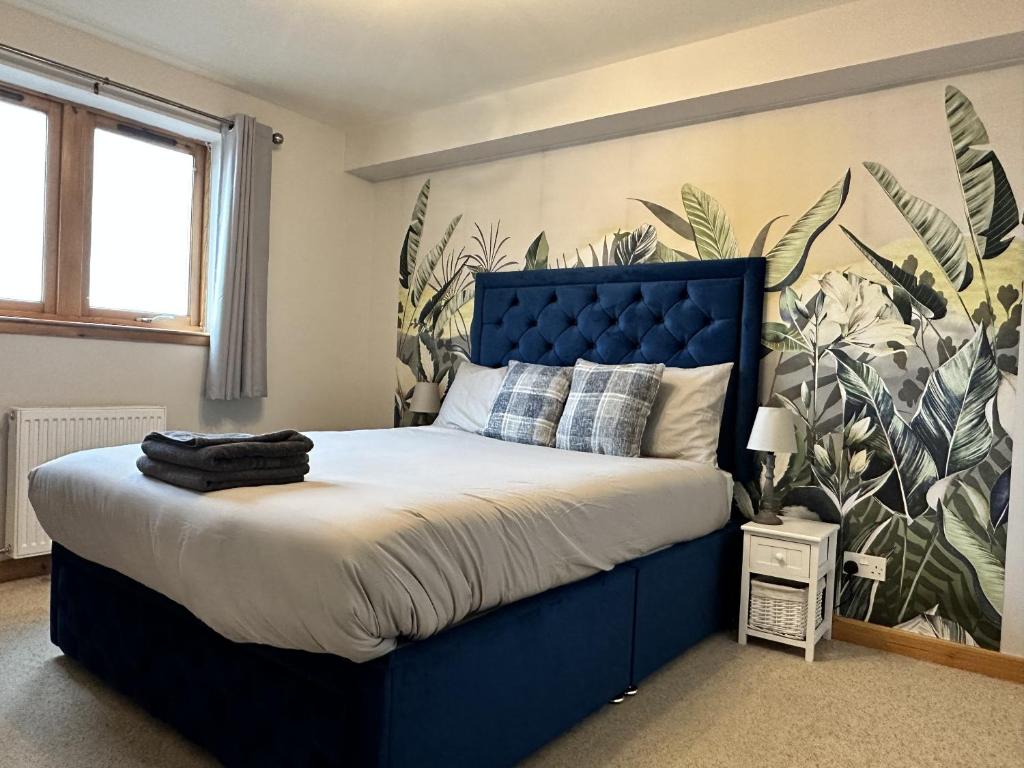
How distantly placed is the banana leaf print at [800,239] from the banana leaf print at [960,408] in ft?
2.27

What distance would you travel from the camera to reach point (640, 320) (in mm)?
3266

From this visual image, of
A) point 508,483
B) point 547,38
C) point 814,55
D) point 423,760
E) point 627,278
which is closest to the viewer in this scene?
point 423,760

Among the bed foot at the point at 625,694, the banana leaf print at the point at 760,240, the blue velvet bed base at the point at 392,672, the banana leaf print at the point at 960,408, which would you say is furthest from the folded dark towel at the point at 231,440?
the banana leaf print at the point at 960,408

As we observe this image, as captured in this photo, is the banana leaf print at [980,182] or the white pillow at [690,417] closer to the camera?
the banana leaf print at [980,182]

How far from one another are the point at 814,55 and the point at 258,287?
2.89 metres

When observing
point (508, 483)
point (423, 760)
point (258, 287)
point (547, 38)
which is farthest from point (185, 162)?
point (423, 760)

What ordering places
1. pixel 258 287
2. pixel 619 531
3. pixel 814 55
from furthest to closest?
pixel 258 287 < pixel 814 55 < pixel 619 531

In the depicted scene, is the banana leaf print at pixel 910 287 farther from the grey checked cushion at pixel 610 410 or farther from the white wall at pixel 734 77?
the grey checked cushion at pixel 610 410

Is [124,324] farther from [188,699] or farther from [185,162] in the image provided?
[188,699]

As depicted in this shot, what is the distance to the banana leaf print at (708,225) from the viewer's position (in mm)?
3125

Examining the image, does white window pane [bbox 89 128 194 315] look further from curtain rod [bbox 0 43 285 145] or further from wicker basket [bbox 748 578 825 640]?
wicker basket [bbox 748 578 825 640]

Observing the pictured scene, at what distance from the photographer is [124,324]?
3.50 metres

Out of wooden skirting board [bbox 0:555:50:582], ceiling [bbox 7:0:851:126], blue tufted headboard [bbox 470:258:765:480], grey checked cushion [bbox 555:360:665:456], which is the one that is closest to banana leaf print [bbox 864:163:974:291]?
blue tufted headboard [bbox 470:258:765:480]

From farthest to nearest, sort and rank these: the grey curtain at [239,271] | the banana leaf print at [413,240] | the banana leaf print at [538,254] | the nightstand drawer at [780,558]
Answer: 1. the banana leaf print at [413,240]
2. the banana leaf print at [538,254]
3. the grey curtain at [239,271]
4. the nightstand drawer at [780,558]
